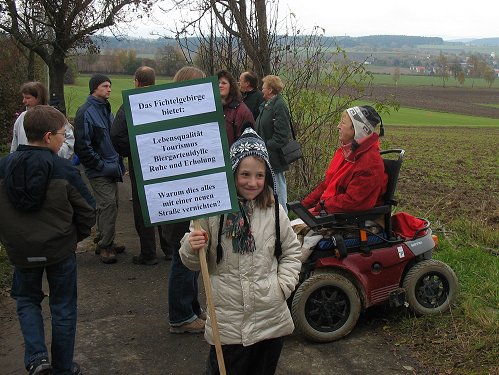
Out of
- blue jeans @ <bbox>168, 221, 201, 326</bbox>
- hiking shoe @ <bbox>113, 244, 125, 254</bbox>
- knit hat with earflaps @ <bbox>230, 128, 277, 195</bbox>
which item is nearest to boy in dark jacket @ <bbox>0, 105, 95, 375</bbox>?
blue jeans @ <bbox>168, 221, 201, 326</bbox>

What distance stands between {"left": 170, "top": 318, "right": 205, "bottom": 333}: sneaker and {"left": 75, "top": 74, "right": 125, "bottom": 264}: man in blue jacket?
6.15ft

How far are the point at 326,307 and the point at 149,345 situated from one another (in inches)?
54.9

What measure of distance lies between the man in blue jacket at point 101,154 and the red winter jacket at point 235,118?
1.39 metres

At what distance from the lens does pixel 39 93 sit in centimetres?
579

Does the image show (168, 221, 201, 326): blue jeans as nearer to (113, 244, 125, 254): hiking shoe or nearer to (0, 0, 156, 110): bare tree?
(113, 244, 125, 254): hiking shoe

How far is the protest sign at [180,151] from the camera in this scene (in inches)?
118

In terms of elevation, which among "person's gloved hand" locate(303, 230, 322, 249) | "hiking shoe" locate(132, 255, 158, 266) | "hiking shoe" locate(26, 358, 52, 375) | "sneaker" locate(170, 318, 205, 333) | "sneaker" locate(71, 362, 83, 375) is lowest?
"hiking shoe" locate(132, 255, 158, 266)

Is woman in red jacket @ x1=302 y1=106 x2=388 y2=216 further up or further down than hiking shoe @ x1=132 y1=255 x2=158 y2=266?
further up

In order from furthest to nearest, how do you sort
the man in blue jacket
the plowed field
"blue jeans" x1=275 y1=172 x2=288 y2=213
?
the plowed field
"blue jeans" x1=275 y1=172 x2=288 y2=213
the man in blue jacket

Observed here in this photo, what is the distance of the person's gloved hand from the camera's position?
4.46 m

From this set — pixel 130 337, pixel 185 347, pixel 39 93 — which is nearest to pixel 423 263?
pixel 185 347

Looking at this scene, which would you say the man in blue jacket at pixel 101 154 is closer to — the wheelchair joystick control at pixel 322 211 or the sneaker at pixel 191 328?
the sneaker at pixel 191 328

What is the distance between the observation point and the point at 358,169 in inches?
173

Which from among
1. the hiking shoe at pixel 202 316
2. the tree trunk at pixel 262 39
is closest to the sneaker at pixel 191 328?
the hiking shoe at pixel 202 316
